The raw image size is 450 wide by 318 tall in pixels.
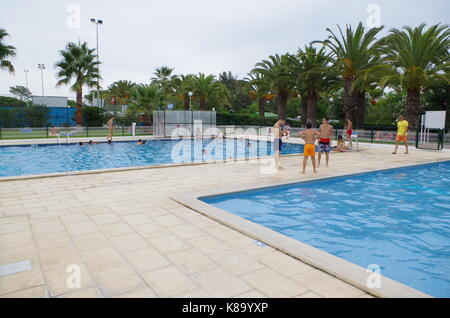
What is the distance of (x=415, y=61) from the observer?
19.9 meters

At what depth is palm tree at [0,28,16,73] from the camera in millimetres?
24781

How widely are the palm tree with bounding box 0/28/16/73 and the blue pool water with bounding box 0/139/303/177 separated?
33.8ft

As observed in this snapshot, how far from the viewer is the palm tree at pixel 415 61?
1927 centimetres

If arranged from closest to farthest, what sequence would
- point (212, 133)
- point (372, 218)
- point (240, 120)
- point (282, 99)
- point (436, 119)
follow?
point (372, 218), point (436, 119), point (212, 133), point (282, 99), point (240, 120)

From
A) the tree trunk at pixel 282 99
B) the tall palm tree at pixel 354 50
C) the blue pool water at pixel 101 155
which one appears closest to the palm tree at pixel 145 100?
the blue pool water at pixel 101 155

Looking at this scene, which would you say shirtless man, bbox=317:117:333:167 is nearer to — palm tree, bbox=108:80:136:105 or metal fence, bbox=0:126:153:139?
metal fence, bbox=0:126:153:139

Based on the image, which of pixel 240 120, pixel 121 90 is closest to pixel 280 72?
pixel 240 120

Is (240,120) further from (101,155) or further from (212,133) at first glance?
(101,155)

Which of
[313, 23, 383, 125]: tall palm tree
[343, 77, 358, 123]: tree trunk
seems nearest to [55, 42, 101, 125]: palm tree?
[313, 23, 383, 125]: tall palm tree

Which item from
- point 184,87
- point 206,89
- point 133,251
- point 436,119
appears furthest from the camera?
point 184,87

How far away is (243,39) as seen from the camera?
94.7 ft

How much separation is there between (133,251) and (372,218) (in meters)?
4.67

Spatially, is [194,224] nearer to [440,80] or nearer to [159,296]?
[159,296]

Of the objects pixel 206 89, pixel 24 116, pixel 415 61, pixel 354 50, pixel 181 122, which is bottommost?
pixel 181 122
